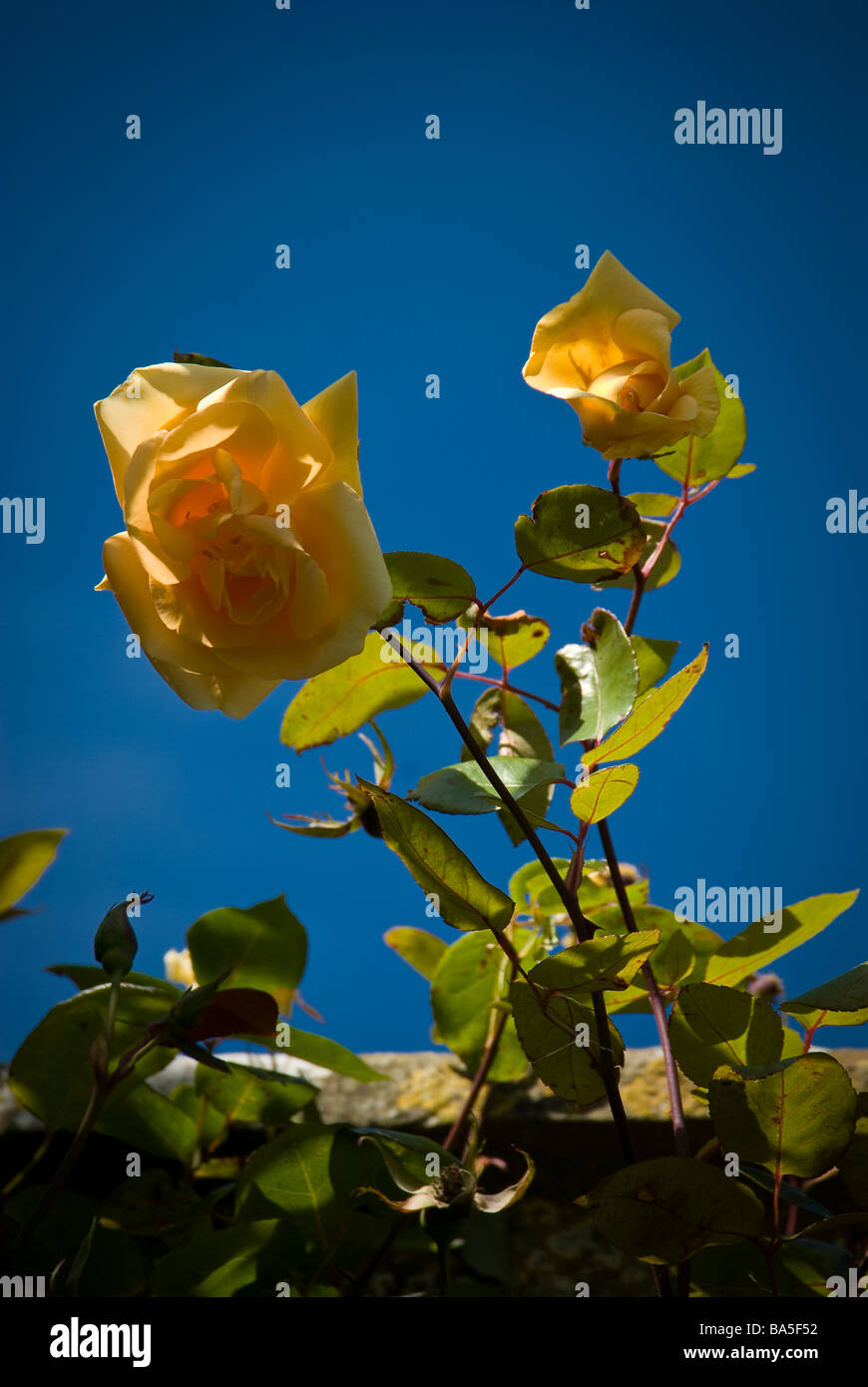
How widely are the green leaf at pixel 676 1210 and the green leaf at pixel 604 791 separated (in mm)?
105

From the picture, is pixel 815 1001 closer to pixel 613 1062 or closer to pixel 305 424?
pixel 613 1062

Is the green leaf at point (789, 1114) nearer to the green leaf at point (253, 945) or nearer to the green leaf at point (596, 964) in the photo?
the green leaf at point (596, 964)

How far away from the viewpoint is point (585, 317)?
31cm

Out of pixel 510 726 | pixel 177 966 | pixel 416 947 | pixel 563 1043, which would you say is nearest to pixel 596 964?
pixel 563 1043

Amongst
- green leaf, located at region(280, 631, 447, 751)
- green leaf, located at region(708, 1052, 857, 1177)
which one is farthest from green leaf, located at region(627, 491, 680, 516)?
green leaf, located at region(708, 1052, 857, 1177)

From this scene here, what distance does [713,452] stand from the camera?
372mm

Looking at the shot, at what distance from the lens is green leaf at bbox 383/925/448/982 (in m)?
0.50

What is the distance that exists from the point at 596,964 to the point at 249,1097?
24 centimetres

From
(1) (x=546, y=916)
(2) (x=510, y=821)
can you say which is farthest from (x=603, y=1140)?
(2) (x=510, y=821)

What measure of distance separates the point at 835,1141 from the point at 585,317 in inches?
10.7

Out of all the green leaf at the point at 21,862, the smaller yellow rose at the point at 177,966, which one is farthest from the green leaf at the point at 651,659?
the smaller yellow rose at the point at 177,966

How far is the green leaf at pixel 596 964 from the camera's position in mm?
256

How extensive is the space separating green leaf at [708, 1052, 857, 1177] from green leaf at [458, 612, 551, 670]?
18cm
